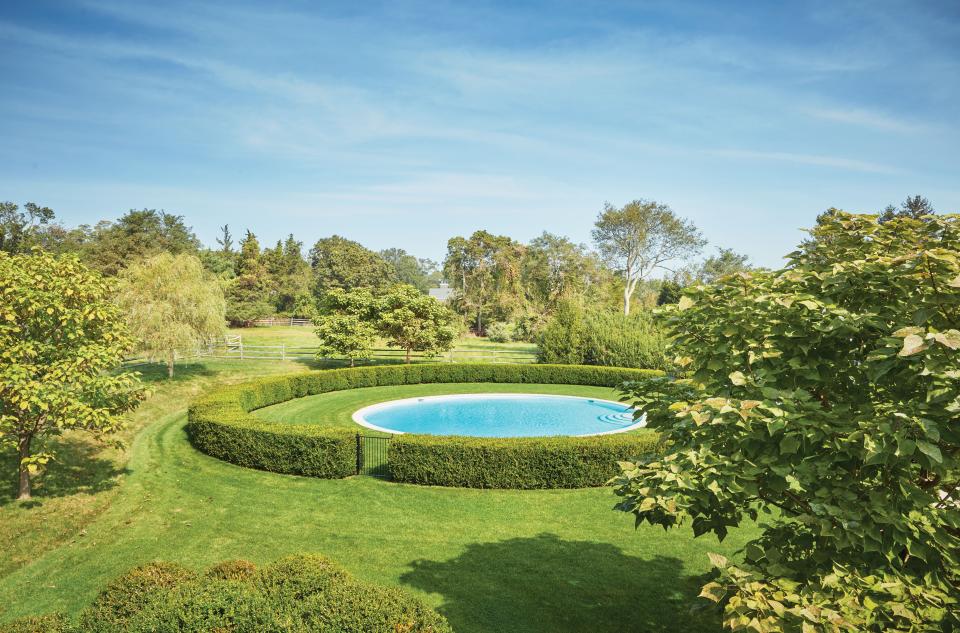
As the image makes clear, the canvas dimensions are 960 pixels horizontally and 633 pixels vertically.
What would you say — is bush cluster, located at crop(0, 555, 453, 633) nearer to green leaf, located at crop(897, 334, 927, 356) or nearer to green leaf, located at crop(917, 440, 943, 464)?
green leaf, located at crop(917, 440, 943, 464)

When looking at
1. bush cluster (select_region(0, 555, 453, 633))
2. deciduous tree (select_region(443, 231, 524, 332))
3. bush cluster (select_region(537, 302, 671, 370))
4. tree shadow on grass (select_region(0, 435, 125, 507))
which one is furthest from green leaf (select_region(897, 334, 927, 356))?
deciduous tree (select_region(443, 231, 524, 332))

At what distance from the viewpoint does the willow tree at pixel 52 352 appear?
11.3 m

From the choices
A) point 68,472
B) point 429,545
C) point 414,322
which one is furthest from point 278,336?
point 429,545

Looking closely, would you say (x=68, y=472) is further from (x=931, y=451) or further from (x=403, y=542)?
(x=931, y=451)

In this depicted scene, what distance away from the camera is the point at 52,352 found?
39.4 feet

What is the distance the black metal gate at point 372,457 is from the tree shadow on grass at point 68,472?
609cm

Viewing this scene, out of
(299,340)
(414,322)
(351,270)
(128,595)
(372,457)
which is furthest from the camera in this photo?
(351,270)

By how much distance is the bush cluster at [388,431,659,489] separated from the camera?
548 inches

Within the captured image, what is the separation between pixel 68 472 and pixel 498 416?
16154 millimetres

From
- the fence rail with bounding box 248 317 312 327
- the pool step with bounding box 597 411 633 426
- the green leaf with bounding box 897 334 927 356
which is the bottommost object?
the pool step with bounding box 597 411 633 426

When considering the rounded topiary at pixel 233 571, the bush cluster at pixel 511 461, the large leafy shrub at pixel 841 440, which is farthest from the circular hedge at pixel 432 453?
the large leafy shrub at pixel 841 440

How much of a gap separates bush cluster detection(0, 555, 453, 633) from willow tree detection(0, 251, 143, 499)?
6.88 m

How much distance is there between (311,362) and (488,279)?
1313 inches

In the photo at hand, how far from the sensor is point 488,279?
65.6 meters
